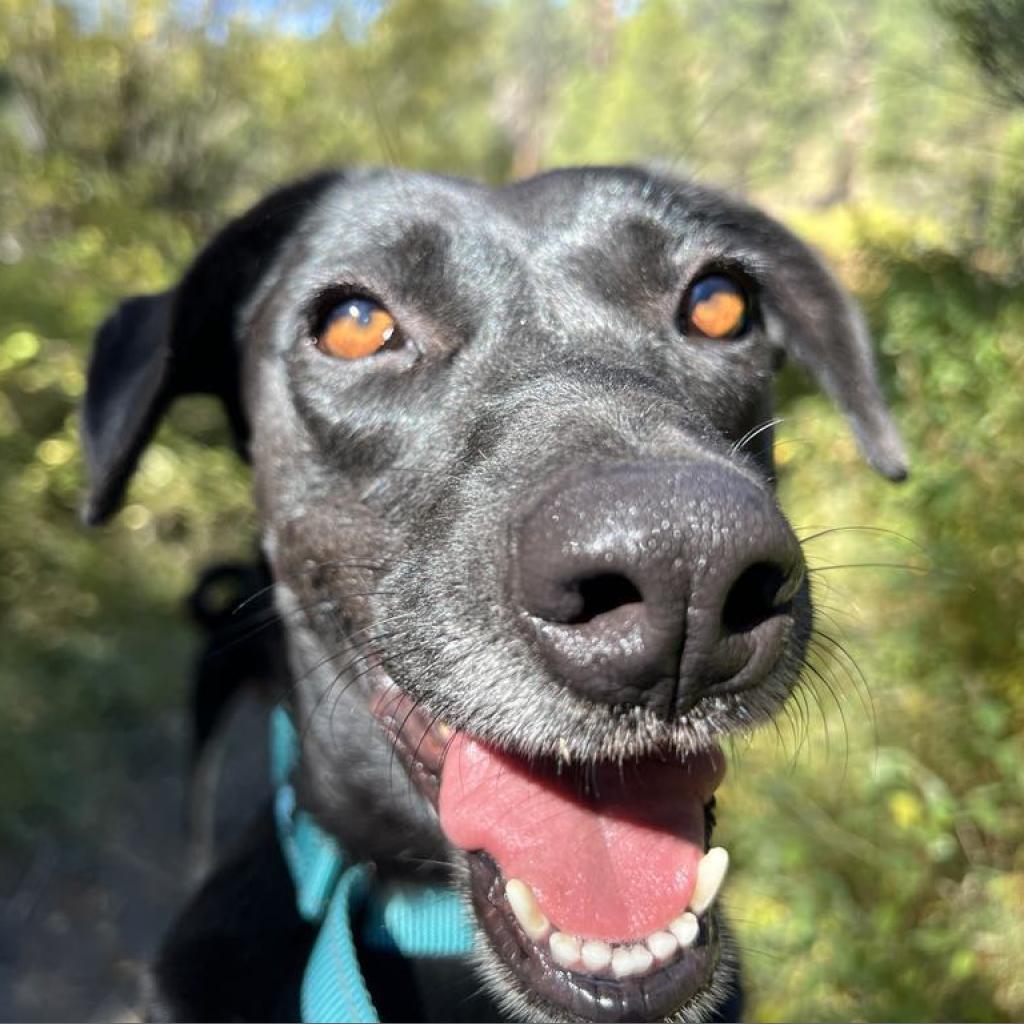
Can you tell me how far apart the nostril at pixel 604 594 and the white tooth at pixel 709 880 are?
1.80ft

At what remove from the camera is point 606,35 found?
31141 mm

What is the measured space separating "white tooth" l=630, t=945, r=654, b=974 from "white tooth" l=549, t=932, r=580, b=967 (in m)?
0.09

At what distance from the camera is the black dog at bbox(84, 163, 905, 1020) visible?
50.8 inches

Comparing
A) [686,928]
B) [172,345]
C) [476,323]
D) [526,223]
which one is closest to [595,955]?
[686,928]

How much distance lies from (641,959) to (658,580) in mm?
685

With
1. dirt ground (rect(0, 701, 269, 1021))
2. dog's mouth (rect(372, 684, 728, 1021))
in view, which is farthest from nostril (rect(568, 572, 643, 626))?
dirt ground (rect(0, 701, 269, 1021))

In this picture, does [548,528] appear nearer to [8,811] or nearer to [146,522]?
[8,811]

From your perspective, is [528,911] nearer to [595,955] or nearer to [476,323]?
[595,955]

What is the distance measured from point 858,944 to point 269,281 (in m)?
2.84

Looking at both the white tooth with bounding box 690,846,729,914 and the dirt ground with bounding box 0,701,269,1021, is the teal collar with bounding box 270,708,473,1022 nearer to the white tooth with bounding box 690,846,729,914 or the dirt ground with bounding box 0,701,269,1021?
the white tooth with bounding box 690,846,729,914

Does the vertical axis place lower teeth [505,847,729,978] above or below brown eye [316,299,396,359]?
below

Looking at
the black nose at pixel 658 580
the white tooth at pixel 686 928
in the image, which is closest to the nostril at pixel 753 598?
the black nose at pixel 658 580

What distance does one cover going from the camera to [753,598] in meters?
1.30

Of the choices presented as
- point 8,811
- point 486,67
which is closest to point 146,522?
point 8,811
